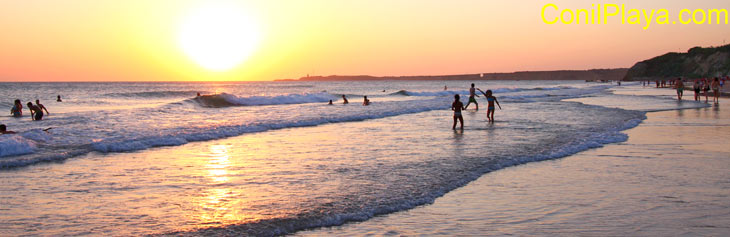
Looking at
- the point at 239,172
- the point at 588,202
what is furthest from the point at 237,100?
the point at 588,202

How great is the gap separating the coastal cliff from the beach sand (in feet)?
461

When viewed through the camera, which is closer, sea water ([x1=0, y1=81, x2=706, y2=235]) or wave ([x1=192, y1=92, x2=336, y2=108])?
sea water ([x1=0, y1=81, x2=706, y2=235])

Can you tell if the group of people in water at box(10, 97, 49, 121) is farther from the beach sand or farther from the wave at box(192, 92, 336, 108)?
the beach sand

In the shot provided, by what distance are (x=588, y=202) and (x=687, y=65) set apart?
565 feet

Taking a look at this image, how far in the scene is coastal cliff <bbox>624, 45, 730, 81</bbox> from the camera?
5359 inches

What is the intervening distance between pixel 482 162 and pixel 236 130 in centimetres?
993

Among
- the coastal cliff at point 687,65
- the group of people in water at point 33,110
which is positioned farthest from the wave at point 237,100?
the coastal cliff at point 687,65

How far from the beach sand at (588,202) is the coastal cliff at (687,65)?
140540 millimetres

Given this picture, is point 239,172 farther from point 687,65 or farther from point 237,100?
point 687,65

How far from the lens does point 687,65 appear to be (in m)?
153

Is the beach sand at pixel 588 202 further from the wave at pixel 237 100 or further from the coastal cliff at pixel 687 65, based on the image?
the coastal cliff at pixel 687 65

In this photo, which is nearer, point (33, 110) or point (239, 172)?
point (239, 172)

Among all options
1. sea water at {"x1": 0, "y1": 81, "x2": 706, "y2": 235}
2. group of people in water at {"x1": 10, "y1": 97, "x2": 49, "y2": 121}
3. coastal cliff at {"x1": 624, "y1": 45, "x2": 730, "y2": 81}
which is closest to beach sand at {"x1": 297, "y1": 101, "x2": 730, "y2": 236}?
sea water at {"x1": 0, "y1": 81, "x2": 706, "y2": 235}

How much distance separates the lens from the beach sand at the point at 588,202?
5820mm
